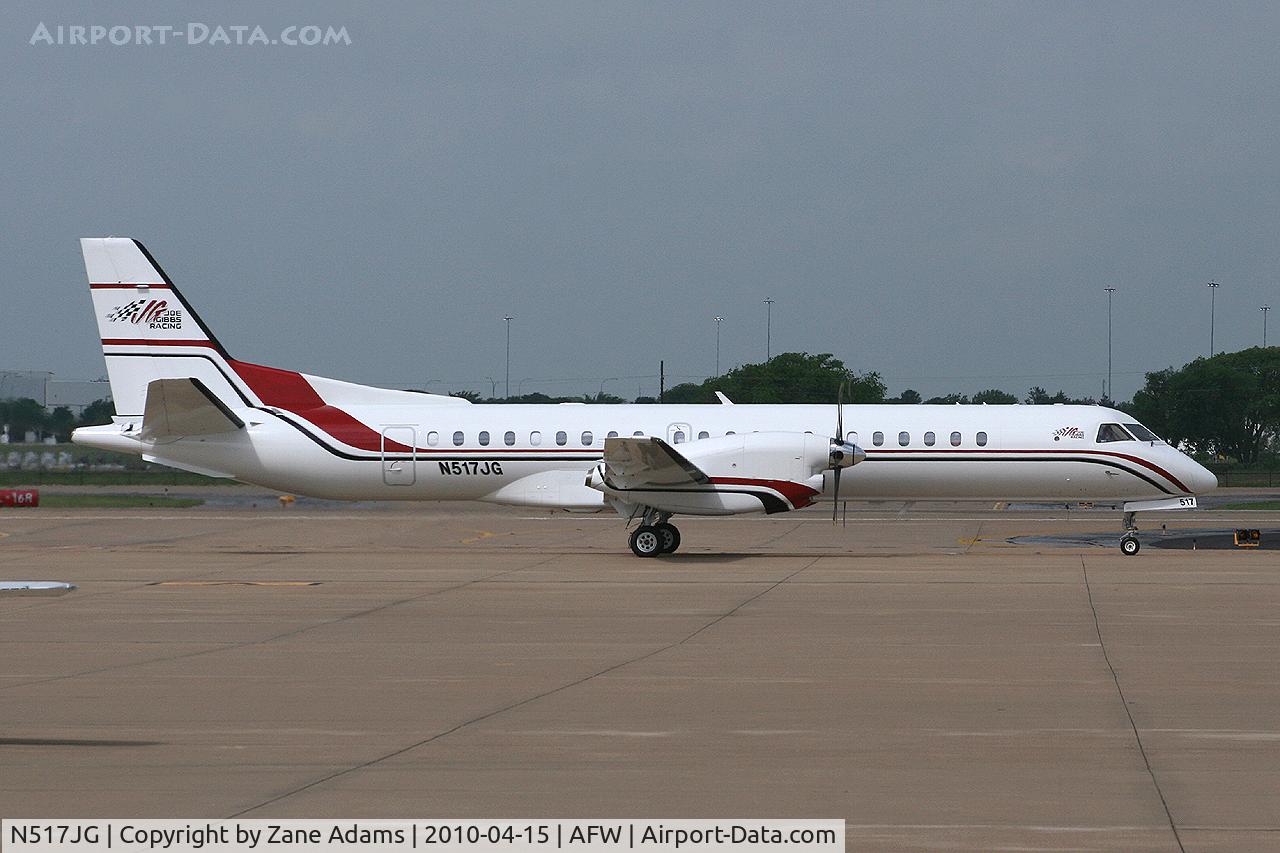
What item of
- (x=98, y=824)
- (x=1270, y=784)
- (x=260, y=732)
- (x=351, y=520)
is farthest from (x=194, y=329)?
(x=1270, y=784)

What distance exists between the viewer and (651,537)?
83.5 feet

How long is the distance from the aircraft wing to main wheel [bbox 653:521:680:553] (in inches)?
43.4

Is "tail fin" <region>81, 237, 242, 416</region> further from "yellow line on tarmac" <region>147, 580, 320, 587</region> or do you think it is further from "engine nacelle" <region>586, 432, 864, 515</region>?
"engine nacelle" <region>586, 432, 864, 515</region>

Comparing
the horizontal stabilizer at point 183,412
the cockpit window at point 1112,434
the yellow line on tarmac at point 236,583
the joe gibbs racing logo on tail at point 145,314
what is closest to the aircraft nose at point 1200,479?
the cockpit window at point 1112,434

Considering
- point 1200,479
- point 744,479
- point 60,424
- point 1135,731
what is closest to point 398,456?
point 744,479

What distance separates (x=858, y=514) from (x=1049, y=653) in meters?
28.0

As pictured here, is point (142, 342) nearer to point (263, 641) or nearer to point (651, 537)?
point (651, 537)

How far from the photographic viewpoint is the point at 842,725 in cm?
994

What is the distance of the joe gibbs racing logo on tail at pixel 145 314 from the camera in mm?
26812

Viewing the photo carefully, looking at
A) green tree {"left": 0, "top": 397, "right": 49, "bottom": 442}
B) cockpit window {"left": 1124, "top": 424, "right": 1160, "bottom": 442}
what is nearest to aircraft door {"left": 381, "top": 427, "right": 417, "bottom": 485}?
cockpit window {"left": 1124, "top": 424, "right": 1160, "bottom": 442}

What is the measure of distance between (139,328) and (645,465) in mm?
10579

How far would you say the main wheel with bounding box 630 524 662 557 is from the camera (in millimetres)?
25469

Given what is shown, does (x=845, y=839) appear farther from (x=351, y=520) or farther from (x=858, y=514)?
(x=858, y=514)

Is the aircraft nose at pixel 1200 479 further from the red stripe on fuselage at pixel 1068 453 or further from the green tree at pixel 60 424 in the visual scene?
the green tree at pixel 60 424
